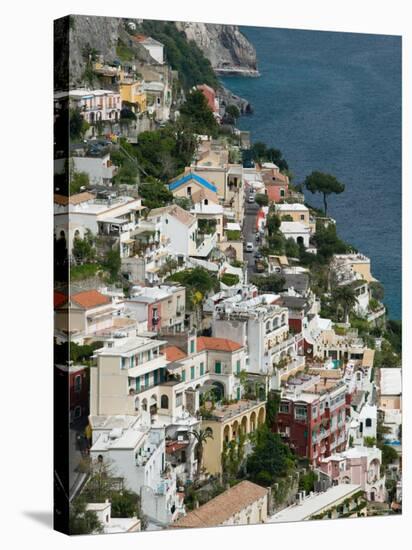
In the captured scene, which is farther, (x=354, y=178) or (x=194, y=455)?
(x=354, y=178)

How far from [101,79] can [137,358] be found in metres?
2.04

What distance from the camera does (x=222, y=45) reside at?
553 inches

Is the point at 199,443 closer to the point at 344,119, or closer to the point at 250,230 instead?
the point at 250,230

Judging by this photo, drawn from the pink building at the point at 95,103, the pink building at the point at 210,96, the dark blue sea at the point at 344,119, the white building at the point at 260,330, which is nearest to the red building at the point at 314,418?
the white building at the point at 260,330

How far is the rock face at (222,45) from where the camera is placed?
1399cm

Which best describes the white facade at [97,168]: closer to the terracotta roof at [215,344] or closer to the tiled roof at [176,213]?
the tiled roof at [176,213]

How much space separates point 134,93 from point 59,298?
1705 mm

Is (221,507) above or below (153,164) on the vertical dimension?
below

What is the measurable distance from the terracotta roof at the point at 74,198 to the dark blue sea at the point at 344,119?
5.38ft

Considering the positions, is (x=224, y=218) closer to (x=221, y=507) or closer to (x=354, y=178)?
(x=354, y=178)

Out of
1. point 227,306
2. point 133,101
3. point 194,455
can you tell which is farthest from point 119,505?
point 133,101

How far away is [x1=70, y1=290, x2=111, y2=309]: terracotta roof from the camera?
13.1m

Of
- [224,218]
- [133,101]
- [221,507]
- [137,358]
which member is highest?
[133,101]

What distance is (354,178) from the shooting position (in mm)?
14750
